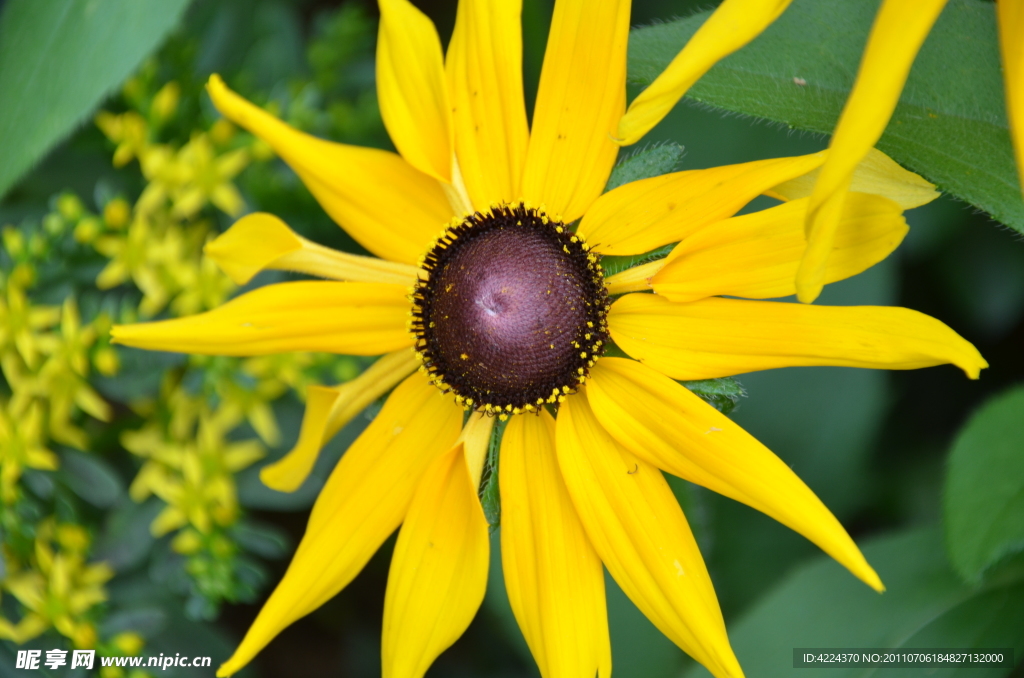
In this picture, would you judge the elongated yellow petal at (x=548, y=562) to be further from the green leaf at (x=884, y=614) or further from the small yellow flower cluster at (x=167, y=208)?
the small yellow flower cluster at (x=167, y=208)

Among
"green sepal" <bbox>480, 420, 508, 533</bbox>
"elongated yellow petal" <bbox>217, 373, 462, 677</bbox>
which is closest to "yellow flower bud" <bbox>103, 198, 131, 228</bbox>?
"elongated yellow petal" <bbox>217, 373, 462, 677</bbox>

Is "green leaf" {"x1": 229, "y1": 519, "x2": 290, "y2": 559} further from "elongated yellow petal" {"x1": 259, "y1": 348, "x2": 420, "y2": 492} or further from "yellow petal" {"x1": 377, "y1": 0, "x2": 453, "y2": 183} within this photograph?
"yellow petal" {"x1": 377, "y1": 0, "x2": 453, "y2": 183}

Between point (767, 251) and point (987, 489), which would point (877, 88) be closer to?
point (767, 251)

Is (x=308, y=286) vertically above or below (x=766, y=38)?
below

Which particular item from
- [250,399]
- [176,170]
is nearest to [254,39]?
[176,170]

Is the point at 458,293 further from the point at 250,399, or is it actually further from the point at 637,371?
the point at 250,399

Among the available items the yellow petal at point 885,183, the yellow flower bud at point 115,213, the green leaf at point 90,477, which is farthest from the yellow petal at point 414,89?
the green leaf at point 90,477

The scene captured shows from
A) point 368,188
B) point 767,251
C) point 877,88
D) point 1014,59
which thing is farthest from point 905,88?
point 368,188
